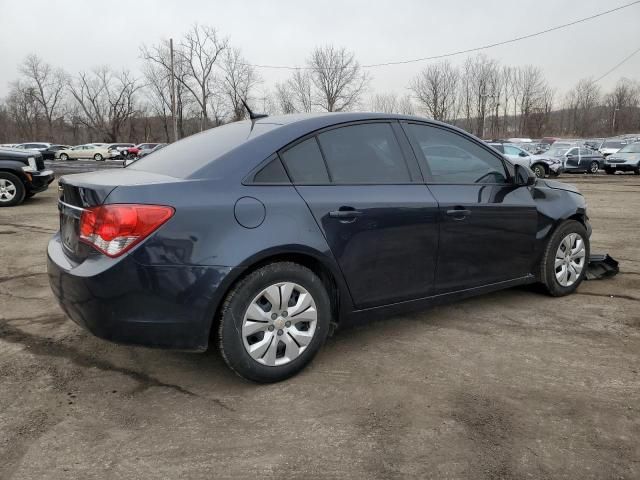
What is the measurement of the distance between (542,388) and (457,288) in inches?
38.3

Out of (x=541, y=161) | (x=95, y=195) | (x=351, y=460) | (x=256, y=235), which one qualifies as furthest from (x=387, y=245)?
(x=541, y=161)

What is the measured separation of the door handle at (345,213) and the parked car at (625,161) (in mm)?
26210

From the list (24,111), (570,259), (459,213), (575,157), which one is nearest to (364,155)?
(459,213)

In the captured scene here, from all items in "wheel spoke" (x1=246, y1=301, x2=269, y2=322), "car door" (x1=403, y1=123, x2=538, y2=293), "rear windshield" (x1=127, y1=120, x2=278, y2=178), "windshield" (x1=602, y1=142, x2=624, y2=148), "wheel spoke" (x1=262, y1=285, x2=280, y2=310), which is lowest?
"wheel spoke" (x1=246, y1=301, x2=269, y2=322)

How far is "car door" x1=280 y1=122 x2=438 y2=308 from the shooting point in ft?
9.96

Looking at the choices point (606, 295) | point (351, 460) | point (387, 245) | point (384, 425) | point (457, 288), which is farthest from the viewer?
point (606, 295)

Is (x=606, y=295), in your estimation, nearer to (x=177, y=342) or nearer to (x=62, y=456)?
(x=177, y=342)

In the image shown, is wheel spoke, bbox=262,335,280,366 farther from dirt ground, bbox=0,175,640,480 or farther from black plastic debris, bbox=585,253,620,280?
black plastic debris, bbox=585,253,620,280

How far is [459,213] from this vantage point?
11.6 feet

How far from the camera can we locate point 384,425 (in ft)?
8.28

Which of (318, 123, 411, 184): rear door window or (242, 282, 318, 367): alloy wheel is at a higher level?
(318, 123, 411, 184): rear door window

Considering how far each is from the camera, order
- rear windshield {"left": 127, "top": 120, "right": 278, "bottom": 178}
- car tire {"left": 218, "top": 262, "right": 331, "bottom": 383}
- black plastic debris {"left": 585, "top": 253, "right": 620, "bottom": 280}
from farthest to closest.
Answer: black plastic debris {"left": 585, "top": 253, "right": 620, "bottom": 280}, rear windshield {"left": 127, "top": 120, "right": 278, "bottom": 178}, car tire {"left": 218, "top": 262, "right": 331, "bottom": 383}

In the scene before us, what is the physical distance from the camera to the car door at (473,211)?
3.54 meters

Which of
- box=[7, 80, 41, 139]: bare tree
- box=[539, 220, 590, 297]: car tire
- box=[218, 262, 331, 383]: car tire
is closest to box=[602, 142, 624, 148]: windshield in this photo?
box=[539, 220, 590, 297]: car tire
